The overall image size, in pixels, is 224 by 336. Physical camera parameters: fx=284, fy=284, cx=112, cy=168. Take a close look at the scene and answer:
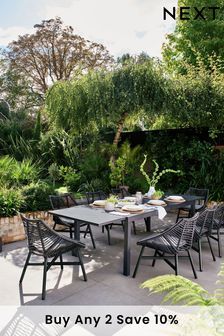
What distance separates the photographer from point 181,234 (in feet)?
12.9

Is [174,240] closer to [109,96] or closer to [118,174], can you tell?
[118,174]

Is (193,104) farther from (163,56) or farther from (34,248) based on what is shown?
(163,56)

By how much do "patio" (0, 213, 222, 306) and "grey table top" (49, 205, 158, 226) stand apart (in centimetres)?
82

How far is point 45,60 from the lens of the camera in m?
16.7

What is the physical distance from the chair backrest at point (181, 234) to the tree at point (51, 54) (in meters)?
13.8

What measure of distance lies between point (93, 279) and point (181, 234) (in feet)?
4.53

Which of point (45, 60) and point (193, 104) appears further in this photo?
point (45, 60)

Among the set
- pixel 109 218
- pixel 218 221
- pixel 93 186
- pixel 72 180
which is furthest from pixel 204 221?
pixel 72 180

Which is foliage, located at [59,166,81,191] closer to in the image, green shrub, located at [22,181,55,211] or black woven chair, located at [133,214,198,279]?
green shrub, located at [22,181,55,211]

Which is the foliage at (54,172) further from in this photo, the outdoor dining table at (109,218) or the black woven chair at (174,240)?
the black woven chair at (174,240)

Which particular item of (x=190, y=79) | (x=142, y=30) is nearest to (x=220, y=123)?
(x=190, y=79)

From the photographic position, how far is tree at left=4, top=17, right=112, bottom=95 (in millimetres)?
16109

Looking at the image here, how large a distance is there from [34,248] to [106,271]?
3.84 ft

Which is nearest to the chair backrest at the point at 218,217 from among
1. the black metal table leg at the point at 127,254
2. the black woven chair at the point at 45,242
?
the black metal table leg at the point at 127,254
